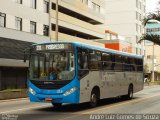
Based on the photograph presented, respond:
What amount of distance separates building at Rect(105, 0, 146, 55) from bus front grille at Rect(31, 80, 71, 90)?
7928 centimetres

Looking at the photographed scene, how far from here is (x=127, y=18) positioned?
100438 millimetres

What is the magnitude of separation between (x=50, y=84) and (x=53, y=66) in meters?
0.77

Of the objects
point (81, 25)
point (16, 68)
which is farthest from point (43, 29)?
point (81, 25)


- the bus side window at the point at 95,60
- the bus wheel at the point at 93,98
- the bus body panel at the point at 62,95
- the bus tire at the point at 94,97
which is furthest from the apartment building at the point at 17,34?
the bus body panel at the point at 62,95

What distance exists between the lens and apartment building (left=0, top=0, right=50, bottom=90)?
39.5 metres

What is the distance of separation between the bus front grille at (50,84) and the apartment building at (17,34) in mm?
20476

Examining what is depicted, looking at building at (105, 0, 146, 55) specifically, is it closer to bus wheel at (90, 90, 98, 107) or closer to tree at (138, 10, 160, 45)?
tree at (138, 10, 160, 45)

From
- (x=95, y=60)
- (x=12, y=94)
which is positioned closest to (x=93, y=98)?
(x=95, y=60)

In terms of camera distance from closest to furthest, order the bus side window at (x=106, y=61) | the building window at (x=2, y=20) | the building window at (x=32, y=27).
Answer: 1. the bus side window at (x=106, y=61)
2. the building window at (x=2, y=20)
3. the building window at (x=32, y=27)

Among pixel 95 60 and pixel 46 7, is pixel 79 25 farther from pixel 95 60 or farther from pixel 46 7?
pixel 95 60

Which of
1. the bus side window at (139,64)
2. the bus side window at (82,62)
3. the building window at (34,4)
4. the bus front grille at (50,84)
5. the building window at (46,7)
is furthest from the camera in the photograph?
the building window at (46,7)

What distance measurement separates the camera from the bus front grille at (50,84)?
57.3 ft

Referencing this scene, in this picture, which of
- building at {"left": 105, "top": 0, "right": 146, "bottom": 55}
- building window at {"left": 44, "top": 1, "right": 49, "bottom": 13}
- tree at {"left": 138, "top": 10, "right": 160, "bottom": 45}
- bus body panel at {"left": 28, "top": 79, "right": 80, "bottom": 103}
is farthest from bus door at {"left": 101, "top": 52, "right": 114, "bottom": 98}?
building at {"left": 105, "top": 0, "right": 146, "bottom": 55}

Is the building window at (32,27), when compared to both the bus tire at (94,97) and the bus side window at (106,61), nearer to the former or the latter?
the bus side window at (106,61)
